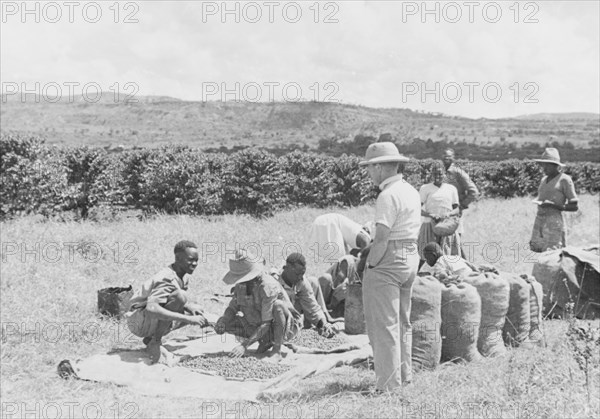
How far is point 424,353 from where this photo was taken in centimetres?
524

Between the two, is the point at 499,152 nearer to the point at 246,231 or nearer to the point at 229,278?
the point at 246,231

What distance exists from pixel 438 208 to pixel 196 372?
3.69 meters

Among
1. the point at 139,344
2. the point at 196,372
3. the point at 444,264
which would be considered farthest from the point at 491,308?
the point at 139,344

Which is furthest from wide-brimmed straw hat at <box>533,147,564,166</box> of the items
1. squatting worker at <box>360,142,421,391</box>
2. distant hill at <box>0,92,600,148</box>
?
distant hill at <box>0,92,600,148</box>

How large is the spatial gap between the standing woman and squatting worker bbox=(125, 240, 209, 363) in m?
3.11

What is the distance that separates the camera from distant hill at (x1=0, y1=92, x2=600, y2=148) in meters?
66.0

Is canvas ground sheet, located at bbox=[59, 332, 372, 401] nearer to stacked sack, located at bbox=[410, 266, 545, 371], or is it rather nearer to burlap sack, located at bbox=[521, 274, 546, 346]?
stacked sack, located at bbox=[410, 266, 545, 371]

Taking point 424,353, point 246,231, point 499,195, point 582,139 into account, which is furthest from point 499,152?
point 424,353

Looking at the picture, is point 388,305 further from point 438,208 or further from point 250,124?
point 250,124

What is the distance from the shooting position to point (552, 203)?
324 inches

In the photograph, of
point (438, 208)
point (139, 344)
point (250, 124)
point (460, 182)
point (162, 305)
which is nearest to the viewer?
point (162, 305)

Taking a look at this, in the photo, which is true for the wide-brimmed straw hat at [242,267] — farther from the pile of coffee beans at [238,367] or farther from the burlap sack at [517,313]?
the burlap sack at [517,313]

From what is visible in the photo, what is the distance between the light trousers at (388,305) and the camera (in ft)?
15.0

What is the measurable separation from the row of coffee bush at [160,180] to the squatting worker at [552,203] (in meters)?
8.61
